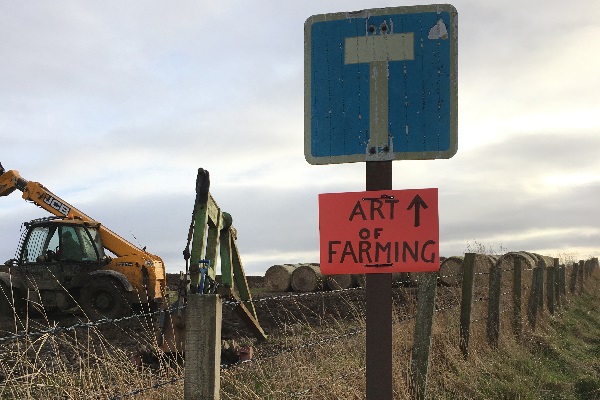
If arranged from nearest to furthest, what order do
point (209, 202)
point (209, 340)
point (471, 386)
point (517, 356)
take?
point (209, 340) → point (471, 386) → point (517, 356) → point (209, 202)

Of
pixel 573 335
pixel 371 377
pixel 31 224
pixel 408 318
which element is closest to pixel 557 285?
pixel 573 335

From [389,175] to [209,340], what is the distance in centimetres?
117

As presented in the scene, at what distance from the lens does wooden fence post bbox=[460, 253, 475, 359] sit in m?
7.93

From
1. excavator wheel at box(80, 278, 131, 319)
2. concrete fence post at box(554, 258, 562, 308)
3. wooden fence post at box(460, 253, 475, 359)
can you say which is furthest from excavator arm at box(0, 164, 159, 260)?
wooden fence post at box(460, 253, 475, 359)

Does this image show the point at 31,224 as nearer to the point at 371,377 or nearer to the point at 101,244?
the point at 101,244

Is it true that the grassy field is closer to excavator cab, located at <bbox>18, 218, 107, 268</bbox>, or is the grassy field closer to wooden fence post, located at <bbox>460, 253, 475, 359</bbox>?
wooden fence post, located at <bbox>460, 253, 475, 359</bbox>

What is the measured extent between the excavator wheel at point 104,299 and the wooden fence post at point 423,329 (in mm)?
9875

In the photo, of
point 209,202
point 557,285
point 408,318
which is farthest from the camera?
point 557,285

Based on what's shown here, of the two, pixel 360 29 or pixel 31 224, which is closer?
pixel 360 29

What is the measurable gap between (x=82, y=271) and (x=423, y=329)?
11026 millimetres

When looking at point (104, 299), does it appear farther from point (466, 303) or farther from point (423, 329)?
point (423, 329)

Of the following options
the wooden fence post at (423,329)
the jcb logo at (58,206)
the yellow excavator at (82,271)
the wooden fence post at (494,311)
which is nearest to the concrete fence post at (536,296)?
the wooden fence post at (494,311)

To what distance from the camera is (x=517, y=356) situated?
8547mm

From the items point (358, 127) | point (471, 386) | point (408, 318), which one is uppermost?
point (358, 127)
